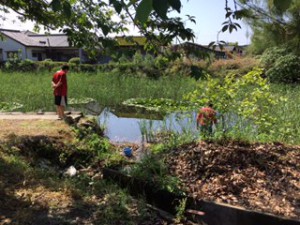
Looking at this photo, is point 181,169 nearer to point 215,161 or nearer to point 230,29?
point 215,161

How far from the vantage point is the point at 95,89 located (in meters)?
14.5

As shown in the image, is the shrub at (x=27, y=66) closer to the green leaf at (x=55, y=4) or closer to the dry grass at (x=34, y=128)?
the dry grass at (x=34, y=128)

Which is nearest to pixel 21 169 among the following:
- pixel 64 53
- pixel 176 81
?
pixel 176 81

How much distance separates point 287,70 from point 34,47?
2759 centimetres

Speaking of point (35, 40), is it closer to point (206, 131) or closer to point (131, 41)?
point (206, 131)

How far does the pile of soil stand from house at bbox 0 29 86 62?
32.0 meters

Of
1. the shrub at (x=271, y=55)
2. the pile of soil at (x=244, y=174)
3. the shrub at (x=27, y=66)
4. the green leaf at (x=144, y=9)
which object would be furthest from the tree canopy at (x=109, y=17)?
the shrub at (x=27, y=66)

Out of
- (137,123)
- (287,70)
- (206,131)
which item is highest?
(287,70)

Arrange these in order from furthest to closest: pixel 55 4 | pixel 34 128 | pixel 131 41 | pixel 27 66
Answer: pixel 27 66, pixel 34 128, pixel 131 41, pixel 55 4

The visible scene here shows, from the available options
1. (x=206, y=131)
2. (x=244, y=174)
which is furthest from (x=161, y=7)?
(x=206, y=131)

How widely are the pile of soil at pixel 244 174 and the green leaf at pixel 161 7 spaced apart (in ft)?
9.26

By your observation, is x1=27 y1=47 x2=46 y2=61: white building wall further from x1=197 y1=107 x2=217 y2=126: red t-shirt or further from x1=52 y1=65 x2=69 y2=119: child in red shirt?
x1=197 y1=107 x2=217 y2=126: red t-shirt

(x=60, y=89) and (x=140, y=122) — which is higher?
(x=60, y=89)

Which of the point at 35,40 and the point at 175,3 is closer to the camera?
the point at 175,3
